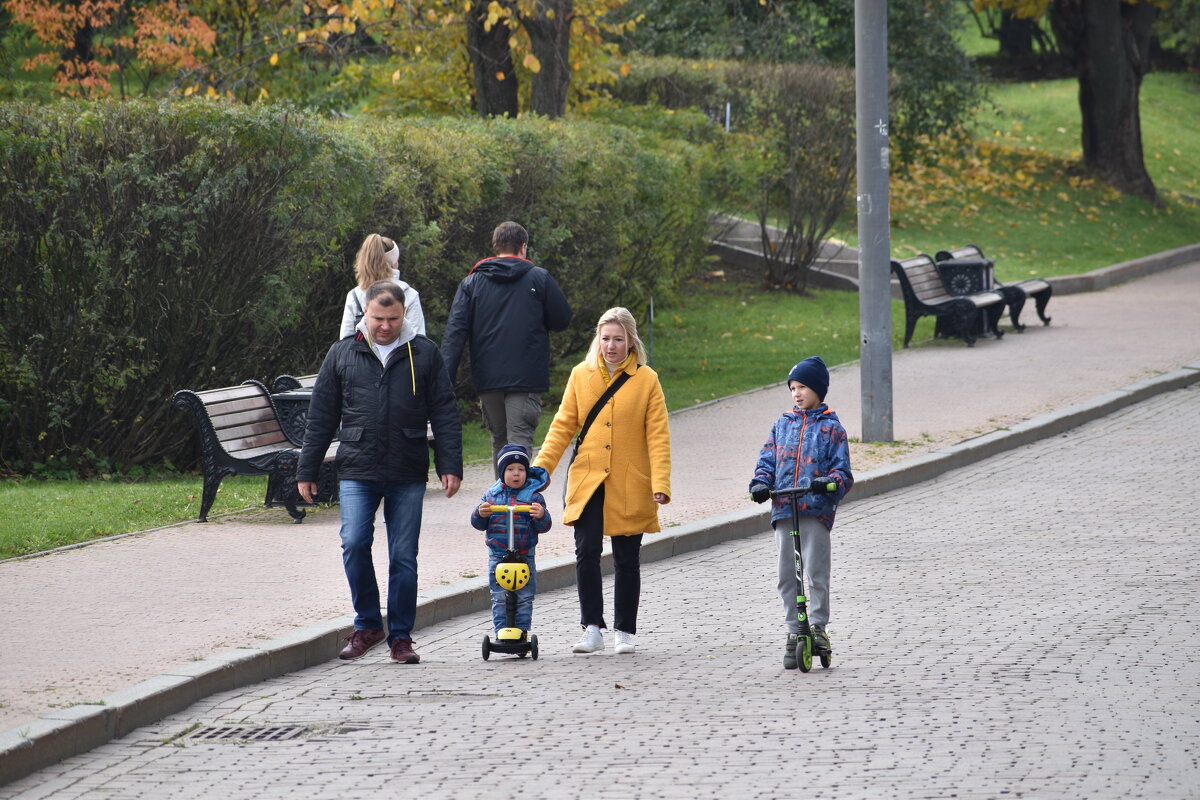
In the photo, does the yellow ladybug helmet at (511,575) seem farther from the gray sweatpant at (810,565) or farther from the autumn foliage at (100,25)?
the autumn foliage at (100,25)

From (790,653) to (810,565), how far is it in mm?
420

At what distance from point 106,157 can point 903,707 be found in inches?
A: 303

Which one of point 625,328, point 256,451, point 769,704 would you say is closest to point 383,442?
point 625,328

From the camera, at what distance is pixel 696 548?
10.2 m

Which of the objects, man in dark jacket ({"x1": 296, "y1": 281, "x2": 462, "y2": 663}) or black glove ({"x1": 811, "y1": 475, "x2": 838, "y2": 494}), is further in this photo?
man in dark jacket ({"x1": 296, "y1": 281, "x2": 462, "y2": 663})

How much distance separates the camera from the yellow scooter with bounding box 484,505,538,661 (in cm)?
730

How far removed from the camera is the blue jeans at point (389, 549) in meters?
7.43

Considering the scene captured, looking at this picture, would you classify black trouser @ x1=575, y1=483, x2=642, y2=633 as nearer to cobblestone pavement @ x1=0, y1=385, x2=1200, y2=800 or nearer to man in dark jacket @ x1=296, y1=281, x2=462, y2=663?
cobblestone pavement @ x1=0, y1=385, x2=1200, y2=800

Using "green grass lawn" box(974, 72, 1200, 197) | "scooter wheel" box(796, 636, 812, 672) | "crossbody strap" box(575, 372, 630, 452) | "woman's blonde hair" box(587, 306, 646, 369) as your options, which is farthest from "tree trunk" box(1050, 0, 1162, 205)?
"scooter wheel" box(796, 636, 812, 672)

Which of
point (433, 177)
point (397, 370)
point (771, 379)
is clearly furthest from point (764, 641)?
point (771, 379)

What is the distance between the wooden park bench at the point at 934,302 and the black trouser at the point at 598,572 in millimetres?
11500

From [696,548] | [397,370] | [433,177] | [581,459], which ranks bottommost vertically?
[696,548]

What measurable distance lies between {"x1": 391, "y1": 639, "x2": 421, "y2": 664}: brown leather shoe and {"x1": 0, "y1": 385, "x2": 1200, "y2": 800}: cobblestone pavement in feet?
0.35

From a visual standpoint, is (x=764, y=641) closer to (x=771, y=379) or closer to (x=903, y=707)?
(x=903, y=707)
